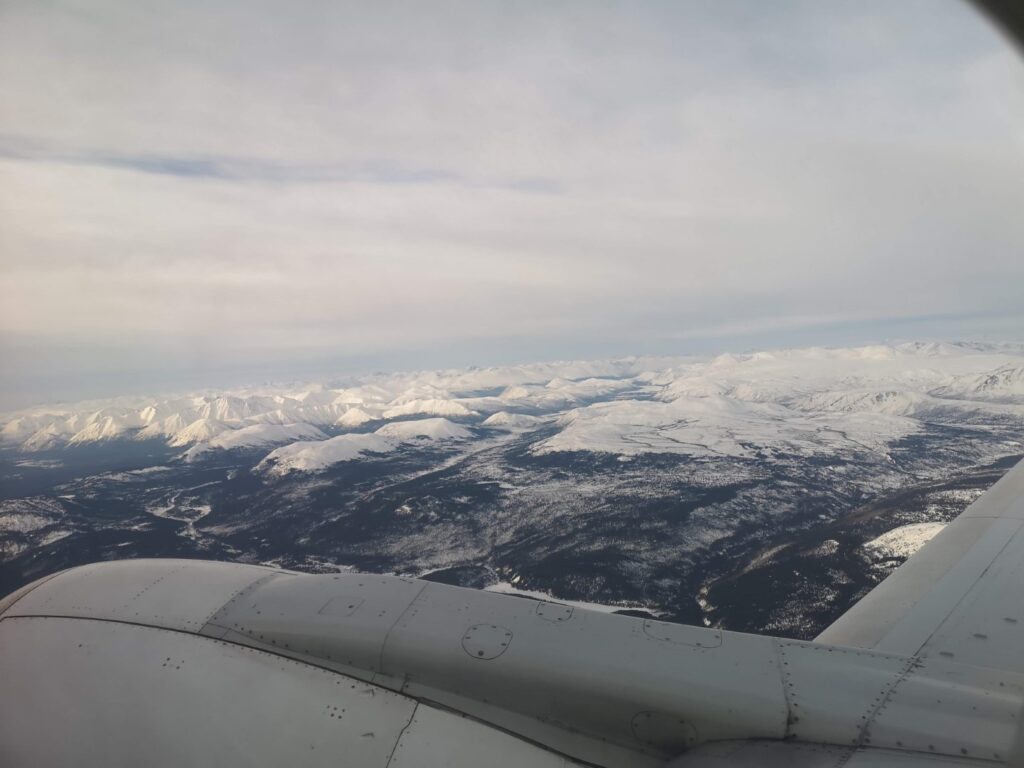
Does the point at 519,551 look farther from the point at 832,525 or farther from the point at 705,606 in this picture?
the point at 832,525

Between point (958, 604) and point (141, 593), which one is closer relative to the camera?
point (141, 593)

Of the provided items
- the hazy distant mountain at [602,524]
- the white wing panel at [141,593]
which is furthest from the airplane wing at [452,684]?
the hazy distant mountain at [602,524]

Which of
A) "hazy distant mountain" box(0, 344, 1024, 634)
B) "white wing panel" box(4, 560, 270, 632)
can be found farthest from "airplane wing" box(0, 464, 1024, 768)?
"hazy distant mountain" box(0, 344, 1024, 634)

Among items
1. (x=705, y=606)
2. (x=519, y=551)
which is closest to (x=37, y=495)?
(x=519, y=551)

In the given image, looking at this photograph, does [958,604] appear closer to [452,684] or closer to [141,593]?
[452,684]

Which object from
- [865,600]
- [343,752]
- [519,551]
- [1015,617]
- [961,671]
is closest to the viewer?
[343,752]

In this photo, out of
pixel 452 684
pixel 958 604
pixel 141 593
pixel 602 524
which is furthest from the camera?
pixel 602 524

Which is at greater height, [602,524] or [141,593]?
[141,593]

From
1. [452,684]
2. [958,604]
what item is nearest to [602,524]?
[958,604]
